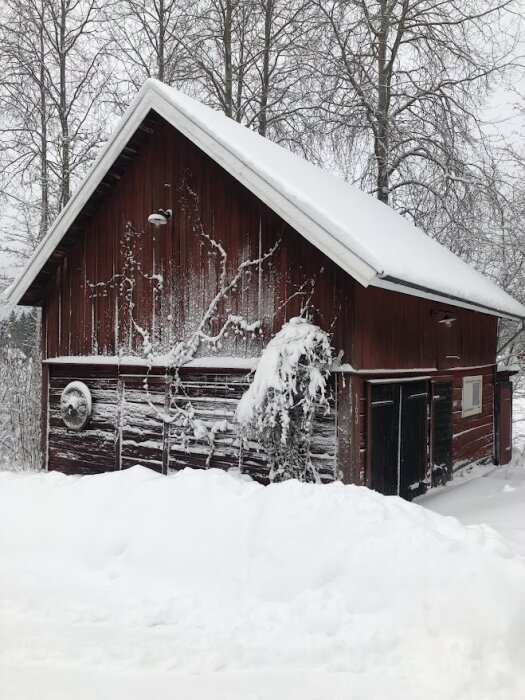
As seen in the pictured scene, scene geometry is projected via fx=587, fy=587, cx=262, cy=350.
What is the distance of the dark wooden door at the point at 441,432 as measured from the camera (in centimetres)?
924

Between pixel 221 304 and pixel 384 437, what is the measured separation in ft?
9.19

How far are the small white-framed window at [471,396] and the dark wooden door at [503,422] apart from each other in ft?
4.10

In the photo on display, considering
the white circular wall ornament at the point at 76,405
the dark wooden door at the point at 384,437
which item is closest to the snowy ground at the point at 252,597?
the dark wooden door at the point at 384,437

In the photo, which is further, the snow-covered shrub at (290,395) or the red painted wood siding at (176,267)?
→ the red painted wood siding at (176,267)

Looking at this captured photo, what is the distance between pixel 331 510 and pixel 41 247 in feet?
22.1

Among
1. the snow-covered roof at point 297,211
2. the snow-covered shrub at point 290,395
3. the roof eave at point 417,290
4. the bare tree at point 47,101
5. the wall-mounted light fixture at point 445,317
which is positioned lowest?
the snow-covered shrub at point 290,395

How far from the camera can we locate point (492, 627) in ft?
10.8

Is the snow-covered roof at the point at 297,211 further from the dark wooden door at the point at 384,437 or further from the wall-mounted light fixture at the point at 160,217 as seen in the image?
the dark wooden door at the point at 384,437

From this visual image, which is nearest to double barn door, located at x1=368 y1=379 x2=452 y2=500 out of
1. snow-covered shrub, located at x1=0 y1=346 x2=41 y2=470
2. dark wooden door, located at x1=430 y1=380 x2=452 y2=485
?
dark wooden door, located at x1=430 y1=380 x2=452 y2=485

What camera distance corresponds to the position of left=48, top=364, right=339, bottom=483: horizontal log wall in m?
7.61

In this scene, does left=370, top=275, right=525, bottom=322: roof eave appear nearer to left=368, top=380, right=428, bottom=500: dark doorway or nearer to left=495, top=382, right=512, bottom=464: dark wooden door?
left=368, top=380, right=428, bottom=500: dark doorway

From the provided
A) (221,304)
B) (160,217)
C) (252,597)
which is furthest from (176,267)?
(252,597)

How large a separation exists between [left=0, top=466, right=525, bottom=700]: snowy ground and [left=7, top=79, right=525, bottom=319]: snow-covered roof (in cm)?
265

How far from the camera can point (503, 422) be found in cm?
1284
